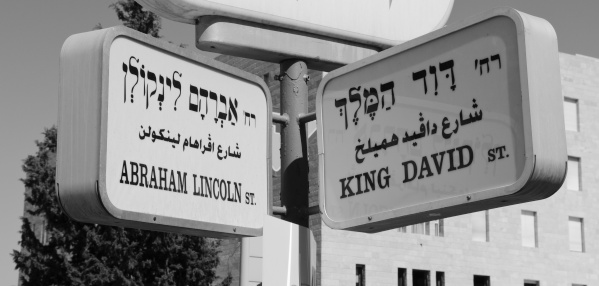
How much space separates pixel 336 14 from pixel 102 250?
2562 cm

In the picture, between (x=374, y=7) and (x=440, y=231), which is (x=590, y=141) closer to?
(x=440, y=231)

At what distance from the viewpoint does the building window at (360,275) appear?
40.1 metres

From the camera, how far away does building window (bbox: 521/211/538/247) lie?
147 ft

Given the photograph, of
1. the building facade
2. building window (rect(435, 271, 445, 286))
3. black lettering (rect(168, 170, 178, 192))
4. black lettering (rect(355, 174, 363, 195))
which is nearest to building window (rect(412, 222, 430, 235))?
the building facade

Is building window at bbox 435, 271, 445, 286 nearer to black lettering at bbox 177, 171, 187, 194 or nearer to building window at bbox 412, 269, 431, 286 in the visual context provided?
building window at bbox 412, 269, 431, 286

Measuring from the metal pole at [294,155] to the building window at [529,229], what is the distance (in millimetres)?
41655

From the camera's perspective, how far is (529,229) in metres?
45.0

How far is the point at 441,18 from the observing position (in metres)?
4.77

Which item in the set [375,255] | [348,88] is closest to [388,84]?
[348,88]

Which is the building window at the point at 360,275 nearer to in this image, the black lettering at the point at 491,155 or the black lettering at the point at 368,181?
the black lettering at the point at 368,181

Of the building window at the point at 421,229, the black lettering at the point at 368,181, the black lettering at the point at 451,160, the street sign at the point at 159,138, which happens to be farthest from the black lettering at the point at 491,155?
the building window at the point at 421,229

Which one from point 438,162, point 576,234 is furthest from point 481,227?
point 438,162

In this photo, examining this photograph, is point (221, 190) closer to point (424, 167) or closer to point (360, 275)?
point (424, 167)

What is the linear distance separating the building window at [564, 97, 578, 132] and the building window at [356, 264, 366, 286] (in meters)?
12.8
